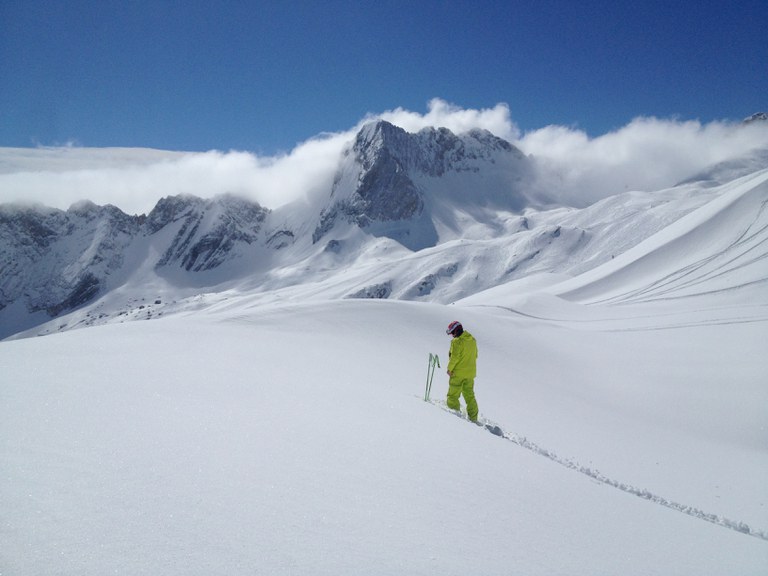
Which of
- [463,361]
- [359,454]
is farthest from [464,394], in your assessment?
[359,454]

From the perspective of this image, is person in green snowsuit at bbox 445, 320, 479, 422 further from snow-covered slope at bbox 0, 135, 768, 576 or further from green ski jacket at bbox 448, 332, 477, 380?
snow-covered slope at bbox 0, 135, 768, 576

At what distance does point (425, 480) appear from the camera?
5.45 m

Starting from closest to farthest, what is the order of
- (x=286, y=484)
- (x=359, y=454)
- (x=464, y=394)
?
(x=286, y=484)
(x=359, y=454)
(x=464, y=394)

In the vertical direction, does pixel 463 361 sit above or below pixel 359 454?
above

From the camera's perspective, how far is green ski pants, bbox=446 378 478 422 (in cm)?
1096

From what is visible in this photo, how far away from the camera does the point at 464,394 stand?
11.2 m

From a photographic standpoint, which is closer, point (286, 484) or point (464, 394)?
point (286, 484)

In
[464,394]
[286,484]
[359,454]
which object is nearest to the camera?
[286,484]

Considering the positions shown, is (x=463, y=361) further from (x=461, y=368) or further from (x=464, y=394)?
(x=464, y=394)

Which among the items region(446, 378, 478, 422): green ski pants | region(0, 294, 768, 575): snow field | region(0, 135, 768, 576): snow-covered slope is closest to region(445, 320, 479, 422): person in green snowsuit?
region(446, 378, 478, 422): green ski pants

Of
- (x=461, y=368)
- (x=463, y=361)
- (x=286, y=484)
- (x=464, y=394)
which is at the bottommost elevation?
(x=286, y=484)

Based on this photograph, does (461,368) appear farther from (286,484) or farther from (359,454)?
(286,484)

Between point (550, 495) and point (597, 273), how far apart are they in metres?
49.5

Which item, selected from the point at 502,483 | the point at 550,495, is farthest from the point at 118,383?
the point at 550,495
